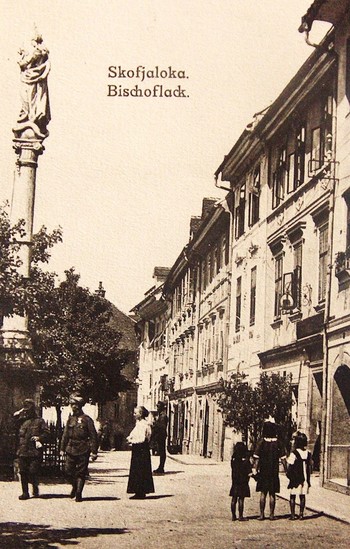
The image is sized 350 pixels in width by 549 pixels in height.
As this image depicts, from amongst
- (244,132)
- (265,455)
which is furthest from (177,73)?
(244,132)

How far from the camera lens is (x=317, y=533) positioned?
33.0 ft

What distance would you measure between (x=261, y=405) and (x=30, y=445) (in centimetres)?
682

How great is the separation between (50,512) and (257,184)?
14.6m

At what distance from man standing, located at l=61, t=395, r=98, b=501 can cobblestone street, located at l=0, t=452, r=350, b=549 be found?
12.1 inches

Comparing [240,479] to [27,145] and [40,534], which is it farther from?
[27,145]

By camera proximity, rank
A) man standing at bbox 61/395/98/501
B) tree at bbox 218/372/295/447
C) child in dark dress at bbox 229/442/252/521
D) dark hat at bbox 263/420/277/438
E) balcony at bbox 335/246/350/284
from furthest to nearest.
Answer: tree at bbox 218/372/295/447 → balcony at bbox 335/246/350/284 → man standing at bbox 61/395/98/501 → dark hat at bbox 263/420/277/438 → child in dark dress at bbox 229/442/252/521

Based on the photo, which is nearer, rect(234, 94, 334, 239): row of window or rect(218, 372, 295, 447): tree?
rect(234, 94, 334, 239): row of window

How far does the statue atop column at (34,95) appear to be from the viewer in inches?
612

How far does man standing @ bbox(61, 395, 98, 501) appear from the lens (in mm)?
13070

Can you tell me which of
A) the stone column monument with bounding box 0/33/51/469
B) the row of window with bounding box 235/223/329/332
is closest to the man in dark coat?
the stone column monument with bounding box 0/33/51/469

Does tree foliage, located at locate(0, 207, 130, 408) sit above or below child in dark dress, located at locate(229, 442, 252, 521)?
above

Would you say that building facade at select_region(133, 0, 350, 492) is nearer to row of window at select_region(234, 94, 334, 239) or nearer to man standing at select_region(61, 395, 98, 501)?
row of window at select_region(234, 94, 334, 239)

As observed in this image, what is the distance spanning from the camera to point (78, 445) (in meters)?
13.2

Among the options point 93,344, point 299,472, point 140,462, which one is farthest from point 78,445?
point 93,344
